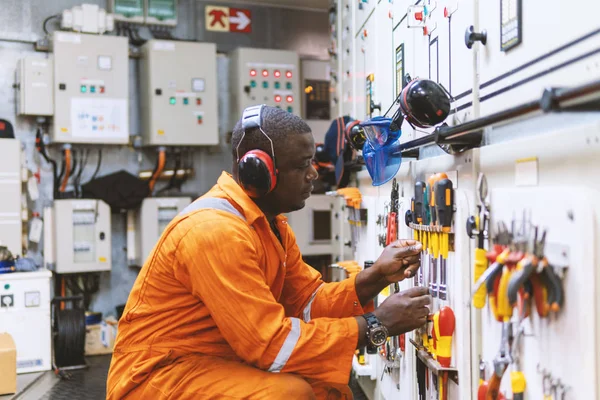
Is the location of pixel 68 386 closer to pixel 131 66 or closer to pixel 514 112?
pixel 131 66

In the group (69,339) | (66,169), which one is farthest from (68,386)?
(66,169)

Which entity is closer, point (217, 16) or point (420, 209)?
point (420, 209)

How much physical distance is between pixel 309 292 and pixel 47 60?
12.2 feet

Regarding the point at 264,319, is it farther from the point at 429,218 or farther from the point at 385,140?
the point at 385,140

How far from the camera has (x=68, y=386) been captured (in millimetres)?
4156

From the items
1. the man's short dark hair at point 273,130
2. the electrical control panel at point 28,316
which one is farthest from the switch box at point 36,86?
the man's short dark hair at point 273,130

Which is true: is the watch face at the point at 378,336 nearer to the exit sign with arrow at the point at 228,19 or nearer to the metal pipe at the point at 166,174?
the metal pipe at the point at 166,174

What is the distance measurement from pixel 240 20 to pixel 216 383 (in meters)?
4.81

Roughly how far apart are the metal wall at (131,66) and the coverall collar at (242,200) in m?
3.72

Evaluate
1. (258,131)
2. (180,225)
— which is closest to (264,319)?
(180,225)

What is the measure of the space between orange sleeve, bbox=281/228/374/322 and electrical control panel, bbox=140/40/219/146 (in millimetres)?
3159

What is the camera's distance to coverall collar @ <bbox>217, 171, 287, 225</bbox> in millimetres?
2012

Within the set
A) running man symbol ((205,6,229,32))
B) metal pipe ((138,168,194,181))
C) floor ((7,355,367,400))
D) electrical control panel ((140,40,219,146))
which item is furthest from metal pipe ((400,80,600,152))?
running man symbol ((205,6,229,32))

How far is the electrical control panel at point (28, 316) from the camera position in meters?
4.39
